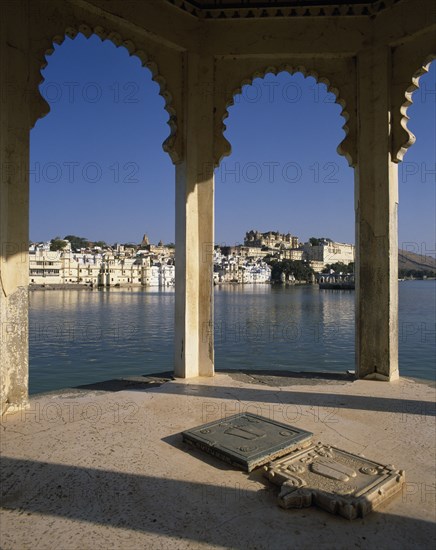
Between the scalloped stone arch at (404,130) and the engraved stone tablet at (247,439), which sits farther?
the scalloped stone arch at (404,130)

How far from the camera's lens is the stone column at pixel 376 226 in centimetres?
476

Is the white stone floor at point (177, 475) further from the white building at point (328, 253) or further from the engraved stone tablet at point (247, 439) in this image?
the white building at point (328, 253)

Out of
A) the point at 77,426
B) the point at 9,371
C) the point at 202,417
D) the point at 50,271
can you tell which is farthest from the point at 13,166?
the point at 50,271

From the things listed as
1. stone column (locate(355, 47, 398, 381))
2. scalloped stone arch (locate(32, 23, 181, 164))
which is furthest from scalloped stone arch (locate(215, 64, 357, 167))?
scalloped stone arch (locate(32, 23, 181, 164))

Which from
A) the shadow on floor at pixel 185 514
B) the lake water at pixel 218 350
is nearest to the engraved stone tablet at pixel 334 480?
the shadow on floor at pixel 185 514

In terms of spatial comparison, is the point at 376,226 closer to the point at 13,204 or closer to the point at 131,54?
the point at 131,54

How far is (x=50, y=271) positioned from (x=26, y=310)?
75452 millimetres

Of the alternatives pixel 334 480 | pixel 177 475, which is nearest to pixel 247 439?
pixel 177 475

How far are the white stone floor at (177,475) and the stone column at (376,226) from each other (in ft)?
2.33

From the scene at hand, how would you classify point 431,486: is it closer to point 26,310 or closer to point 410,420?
point 410,420

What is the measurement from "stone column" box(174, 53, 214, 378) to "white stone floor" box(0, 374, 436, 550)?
0.80 m

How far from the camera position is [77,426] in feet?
10.7

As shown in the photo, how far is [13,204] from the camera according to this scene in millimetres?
3562

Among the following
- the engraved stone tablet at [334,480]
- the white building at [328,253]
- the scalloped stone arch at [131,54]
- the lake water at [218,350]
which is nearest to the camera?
the engraved stone tablet at [334,480]
